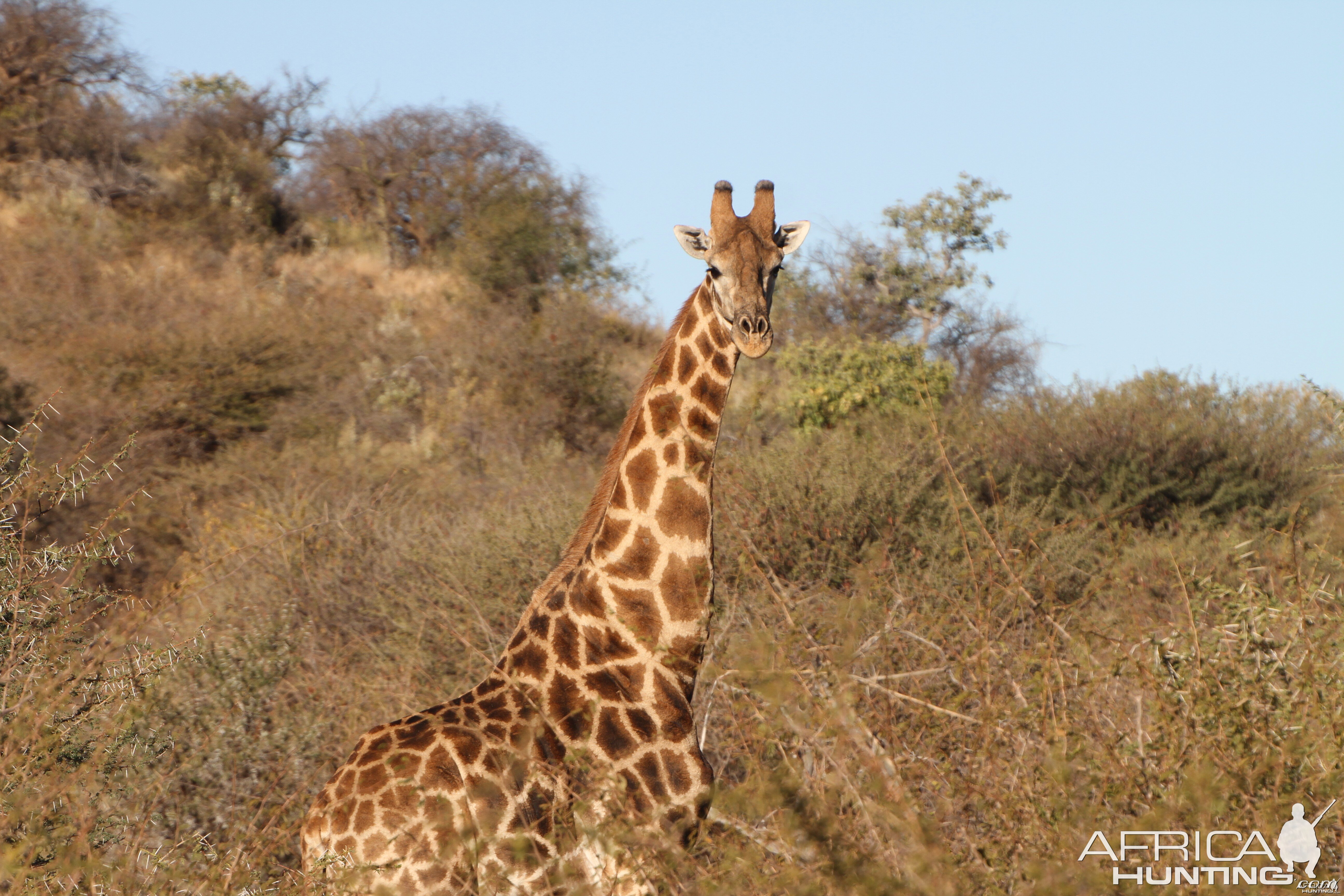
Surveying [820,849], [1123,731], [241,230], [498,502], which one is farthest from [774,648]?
[241,230]

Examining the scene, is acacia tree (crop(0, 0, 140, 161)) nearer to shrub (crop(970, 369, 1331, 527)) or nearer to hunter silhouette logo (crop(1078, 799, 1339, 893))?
shrub (crop(970, 369, 1331, 527))

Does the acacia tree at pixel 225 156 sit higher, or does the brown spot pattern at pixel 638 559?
the acacia tree at pixel 225 156

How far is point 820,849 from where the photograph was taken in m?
2.78

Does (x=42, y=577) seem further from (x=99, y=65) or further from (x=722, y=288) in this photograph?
(x=99, y=65)

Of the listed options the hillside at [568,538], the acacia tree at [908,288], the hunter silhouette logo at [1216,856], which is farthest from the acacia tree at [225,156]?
the hunter silhouette logo at [1216,856]

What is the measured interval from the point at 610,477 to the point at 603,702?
2.61ft

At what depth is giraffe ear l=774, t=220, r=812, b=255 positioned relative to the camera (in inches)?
182

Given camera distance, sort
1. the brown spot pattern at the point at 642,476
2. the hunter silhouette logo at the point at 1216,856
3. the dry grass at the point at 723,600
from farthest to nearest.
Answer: the brown spot pattern at the point at 642,476
the dry grass at the point at 723,600
the hunter silhouette logo at the point at 1216,856

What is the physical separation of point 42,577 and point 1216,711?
13.0ft

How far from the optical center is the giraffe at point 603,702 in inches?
140

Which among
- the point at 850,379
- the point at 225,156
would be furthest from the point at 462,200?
the point at 850,379

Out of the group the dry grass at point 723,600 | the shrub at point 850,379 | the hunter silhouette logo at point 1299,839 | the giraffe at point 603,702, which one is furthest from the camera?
the shrub at point 850,379

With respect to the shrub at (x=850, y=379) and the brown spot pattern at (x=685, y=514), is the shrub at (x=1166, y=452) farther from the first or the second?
the brown spot pattern at (x=685, y=514)

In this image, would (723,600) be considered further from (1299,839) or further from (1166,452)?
(1166,452)
